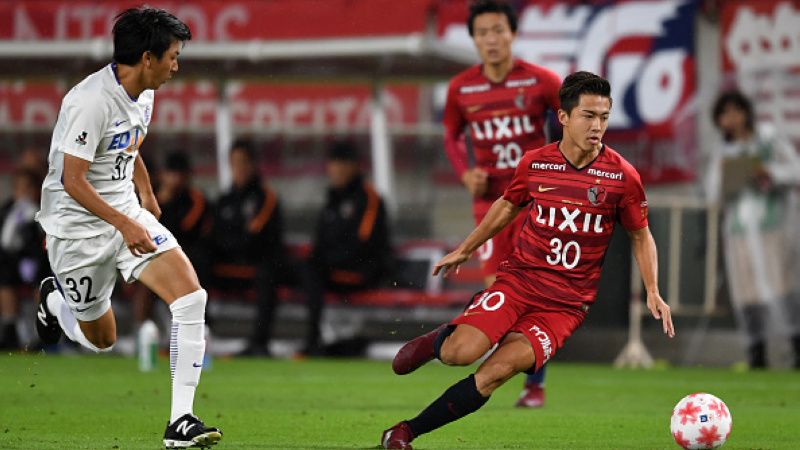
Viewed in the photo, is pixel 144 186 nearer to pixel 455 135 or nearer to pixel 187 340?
pixel 187 340

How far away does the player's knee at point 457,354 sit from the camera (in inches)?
318

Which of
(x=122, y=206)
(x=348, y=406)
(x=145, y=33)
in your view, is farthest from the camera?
(x=348, y=406)

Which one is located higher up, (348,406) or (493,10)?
(493,10)

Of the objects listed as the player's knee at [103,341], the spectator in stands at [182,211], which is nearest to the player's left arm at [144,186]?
the player's knee at [103,341]

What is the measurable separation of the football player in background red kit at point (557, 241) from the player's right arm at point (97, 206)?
4.98ft

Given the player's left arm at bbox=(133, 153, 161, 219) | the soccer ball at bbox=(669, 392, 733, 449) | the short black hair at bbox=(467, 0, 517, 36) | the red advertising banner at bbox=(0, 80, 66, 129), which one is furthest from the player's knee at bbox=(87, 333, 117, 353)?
the red advertising banner at bbox=(0, 80, 66, 129)

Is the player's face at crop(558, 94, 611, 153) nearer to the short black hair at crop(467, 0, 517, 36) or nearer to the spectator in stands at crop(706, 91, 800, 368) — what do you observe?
the short black hair at crop(467, 0, 517, 36)

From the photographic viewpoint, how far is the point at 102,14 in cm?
2008

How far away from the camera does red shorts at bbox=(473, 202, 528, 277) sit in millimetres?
10961

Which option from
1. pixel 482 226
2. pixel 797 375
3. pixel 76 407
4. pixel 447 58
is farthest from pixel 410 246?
pixel 482 226

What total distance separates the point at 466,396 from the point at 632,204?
54.0 inches

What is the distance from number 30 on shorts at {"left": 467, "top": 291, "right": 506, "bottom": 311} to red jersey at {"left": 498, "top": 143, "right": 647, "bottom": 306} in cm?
12

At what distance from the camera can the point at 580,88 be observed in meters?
8.34

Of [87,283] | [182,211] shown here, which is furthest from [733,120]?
[87,283]
